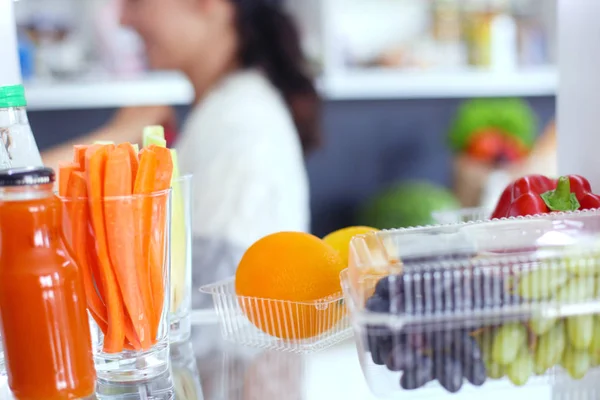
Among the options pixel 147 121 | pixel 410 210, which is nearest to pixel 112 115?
pixel 147 121

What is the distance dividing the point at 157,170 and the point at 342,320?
0.75 feet

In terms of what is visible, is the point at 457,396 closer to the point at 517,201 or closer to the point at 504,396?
the point at 504,396

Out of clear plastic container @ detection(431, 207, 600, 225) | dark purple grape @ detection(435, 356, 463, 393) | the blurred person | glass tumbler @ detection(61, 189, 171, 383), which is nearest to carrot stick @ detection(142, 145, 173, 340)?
glass tumbler @ detection(61, 189, 171, 383)

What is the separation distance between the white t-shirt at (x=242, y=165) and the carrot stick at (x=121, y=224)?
1032mm

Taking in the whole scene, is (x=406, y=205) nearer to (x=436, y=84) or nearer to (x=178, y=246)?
(x=436, y=84)

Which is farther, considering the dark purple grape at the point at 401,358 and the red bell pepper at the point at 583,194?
the red bell pepper at the point at 583,194

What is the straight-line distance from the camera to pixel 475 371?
0.54 m

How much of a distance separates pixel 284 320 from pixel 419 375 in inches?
6.3

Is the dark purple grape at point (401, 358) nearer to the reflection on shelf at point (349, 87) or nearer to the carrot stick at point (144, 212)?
the carrot stick at point (144, 212)

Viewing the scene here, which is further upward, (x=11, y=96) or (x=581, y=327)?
(x=11, y=96)

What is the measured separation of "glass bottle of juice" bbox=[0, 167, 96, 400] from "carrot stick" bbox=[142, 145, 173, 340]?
68 mm

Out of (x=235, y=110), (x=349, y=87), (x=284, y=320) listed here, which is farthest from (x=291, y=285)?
(x=349, y=87)

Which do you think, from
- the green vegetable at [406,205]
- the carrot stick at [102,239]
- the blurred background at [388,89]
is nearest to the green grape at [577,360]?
the carrot stick at [102,239]

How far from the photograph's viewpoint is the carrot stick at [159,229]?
582 mm
